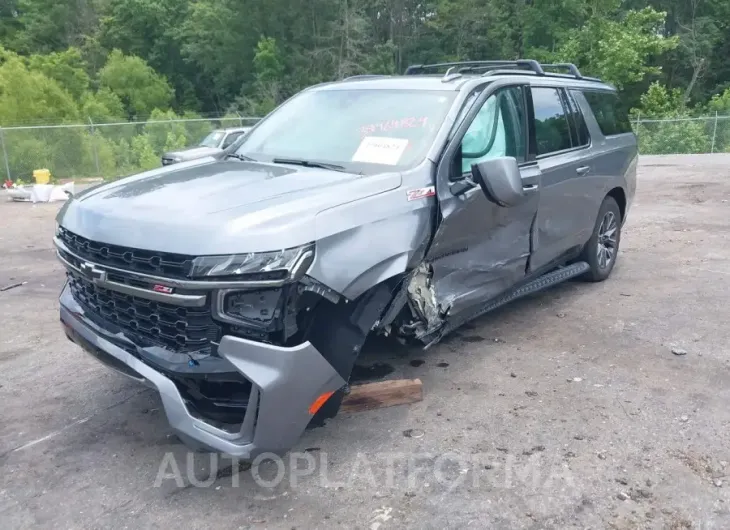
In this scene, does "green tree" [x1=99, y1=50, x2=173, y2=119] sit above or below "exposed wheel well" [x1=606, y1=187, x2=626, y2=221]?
below

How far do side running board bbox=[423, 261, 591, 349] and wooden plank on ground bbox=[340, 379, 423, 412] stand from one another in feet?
0.88

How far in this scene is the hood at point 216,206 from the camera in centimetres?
297

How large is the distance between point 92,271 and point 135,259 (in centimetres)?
31

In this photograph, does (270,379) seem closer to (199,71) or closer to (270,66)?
(270,66)

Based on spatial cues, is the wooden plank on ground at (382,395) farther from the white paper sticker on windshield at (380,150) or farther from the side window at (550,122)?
the side window at (550,122)

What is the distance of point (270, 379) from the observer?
2.89 m

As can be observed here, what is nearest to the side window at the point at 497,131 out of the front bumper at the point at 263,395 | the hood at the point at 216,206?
the hood at the point at 216,206

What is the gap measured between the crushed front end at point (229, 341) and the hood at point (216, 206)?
0.21 ft

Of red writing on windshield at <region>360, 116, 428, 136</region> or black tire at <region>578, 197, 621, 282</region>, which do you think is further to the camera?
black tire at <region>578, 197, 621, 282</region>

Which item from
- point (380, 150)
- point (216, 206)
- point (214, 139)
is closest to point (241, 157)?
point (380, 150)

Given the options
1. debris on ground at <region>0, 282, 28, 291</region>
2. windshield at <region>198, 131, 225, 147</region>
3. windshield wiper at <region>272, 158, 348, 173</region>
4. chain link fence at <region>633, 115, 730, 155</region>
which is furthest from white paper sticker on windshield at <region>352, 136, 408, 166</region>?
chain link fence at <region>633, 115, 730, 155</region>

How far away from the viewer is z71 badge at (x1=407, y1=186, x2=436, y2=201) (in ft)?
12.2

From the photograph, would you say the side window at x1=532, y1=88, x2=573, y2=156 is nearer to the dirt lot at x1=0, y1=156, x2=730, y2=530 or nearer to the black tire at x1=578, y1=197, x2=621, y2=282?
the black tire at x1=578, y1=197, x2=621, y2=282

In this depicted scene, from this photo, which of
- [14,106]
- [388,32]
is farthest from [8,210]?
[388,32]
